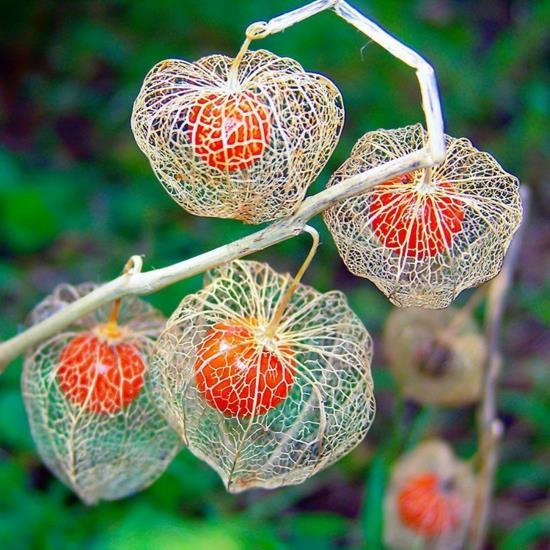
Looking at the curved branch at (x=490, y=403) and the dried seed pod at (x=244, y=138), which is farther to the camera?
the curved branch at (x=490, y=403)

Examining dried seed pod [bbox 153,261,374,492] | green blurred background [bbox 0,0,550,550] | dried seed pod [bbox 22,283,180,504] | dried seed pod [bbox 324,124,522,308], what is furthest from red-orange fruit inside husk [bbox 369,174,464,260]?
green blurred background [bbox 0,0,550,550]

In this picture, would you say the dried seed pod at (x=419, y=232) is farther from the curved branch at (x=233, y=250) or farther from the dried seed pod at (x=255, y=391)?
the dried seed pod at (x=255, y=391)

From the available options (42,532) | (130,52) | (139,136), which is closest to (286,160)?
(139,136)

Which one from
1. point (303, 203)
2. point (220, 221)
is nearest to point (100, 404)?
point (303, 203)

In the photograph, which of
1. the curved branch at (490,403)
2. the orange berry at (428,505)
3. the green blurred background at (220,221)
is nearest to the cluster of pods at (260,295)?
the green blurred background at (220,221)

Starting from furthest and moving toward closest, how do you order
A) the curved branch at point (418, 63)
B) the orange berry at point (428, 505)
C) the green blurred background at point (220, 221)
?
the green blurred background at point (220, 221), the orange berry at point (428, 505), the curved branch at point (418, 63)

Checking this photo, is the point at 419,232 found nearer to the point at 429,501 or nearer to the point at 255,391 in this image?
the point at 255,391

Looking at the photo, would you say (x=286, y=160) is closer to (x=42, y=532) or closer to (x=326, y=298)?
(x=326, y=298)
